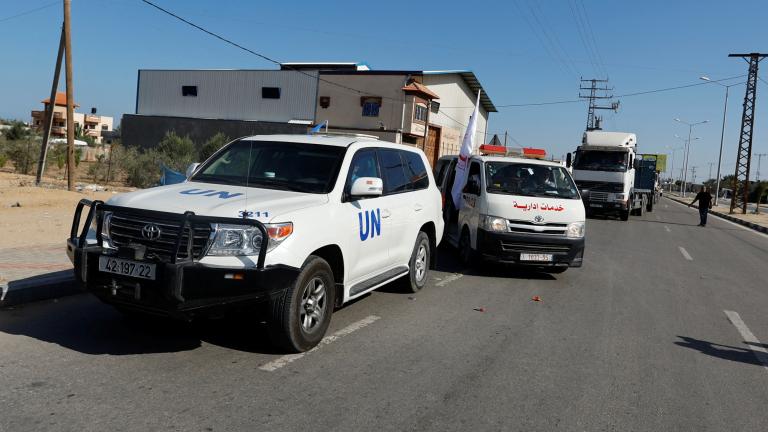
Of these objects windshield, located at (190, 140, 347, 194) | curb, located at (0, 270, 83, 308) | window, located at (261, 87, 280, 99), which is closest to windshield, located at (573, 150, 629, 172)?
windshield, located at (190, 140, 347, 194)

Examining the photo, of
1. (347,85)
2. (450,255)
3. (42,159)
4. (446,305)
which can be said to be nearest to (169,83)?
(347,85)

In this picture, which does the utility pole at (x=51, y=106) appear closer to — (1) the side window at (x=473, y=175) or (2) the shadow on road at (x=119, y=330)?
(1) the side window at (x=473, y=175)

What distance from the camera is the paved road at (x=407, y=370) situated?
3957 mm

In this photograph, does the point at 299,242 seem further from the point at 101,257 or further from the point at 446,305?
the point at 446,305

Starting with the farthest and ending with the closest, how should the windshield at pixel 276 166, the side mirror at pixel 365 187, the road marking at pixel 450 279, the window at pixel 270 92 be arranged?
the window at pixel 270 92
the road marking at pixel 450 279
the windshield at pixel 276 166
the side mirror at pixel 365 187

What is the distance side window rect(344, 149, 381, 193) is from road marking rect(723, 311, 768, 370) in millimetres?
4129

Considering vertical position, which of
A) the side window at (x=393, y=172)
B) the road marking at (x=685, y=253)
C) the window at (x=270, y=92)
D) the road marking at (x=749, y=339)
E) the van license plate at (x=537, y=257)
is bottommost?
the road marking at (x=749, y=339)

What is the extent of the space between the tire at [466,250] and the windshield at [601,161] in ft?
50.5

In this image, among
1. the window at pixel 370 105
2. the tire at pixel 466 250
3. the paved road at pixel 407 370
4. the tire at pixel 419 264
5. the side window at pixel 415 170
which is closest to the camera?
the paved road at pixel 407 370

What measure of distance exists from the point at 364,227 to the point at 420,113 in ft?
118

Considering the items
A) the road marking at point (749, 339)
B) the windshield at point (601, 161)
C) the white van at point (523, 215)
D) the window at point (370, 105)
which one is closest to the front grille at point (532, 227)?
the white van at point (523, 215)

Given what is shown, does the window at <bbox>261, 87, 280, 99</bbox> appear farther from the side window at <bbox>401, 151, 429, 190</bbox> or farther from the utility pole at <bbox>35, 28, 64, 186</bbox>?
the side window at <bbox>401, 151, 429, 190</bbox>

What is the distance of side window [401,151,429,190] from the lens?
7562 mm

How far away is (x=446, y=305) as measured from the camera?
7414 millimetres
